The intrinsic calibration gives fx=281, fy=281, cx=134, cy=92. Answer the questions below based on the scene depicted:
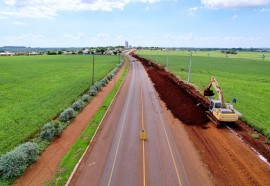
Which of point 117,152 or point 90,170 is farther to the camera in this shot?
point 117,152

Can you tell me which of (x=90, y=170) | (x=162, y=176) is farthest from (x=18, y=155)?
(x=162, y=176)

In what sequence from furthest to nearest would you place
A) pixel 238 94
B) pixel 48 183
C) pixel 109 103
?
pixel 238 94
pixel 109 103
pixel 48 183

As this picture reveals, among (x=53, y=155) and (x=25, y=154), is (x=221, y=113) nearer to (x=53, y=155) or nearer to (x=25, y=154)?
(x=53, y=155)

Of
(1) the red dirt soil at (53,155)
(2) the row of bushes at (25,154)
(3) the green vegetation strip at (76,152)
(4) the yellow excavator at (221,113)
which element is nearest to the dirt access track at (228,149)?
(4) the yellow excavator at (221,113)

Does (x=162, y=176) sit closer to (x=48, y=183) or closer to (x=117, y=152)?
(x=117, y=152)

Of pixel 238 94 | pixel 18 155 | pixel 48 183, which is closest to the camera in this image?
pixel 48 183

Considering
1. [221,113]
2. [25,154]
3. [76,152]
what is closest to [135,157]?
[76,152]
